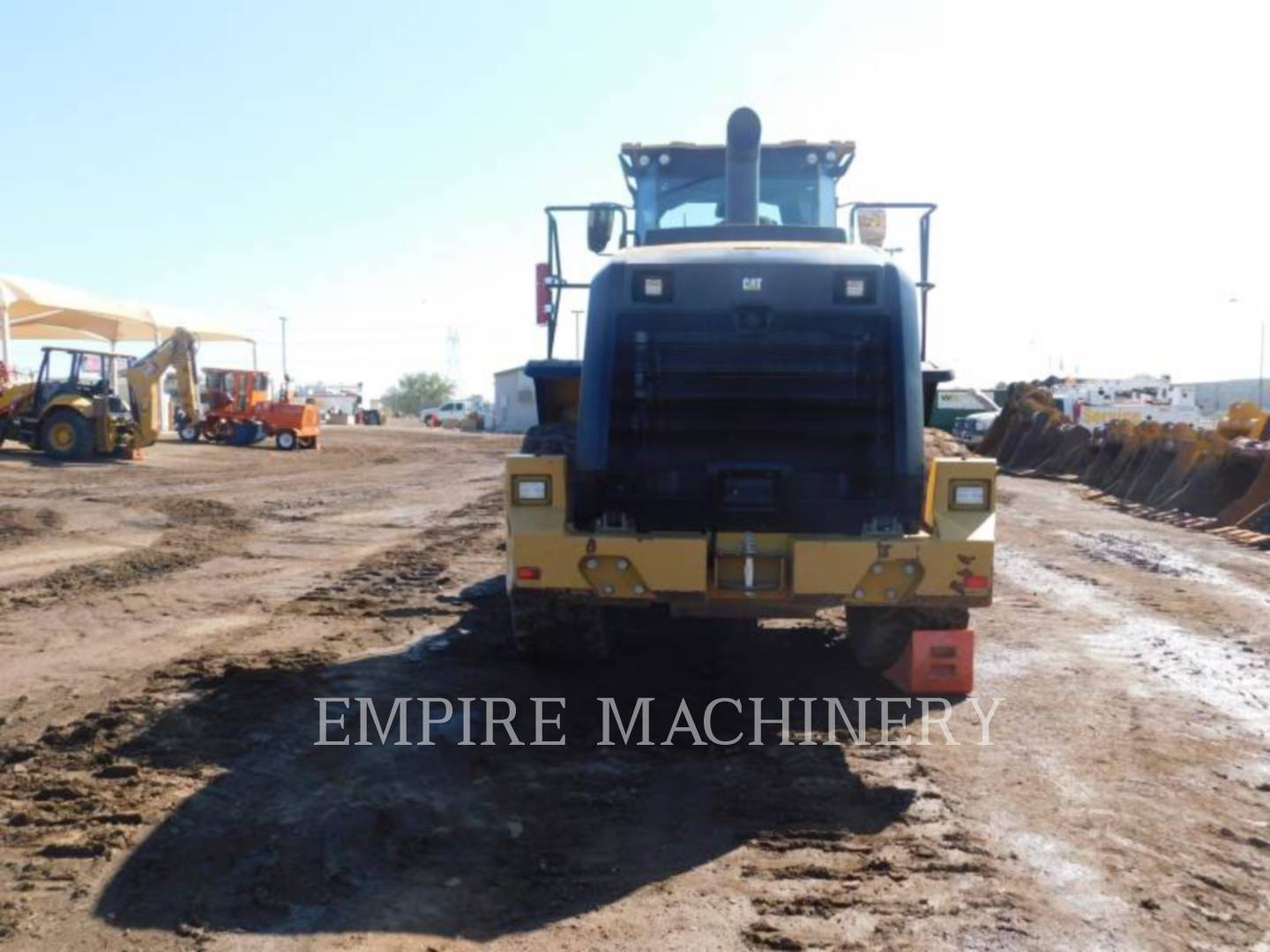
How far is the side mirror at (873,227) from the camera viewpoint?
7.36 meters

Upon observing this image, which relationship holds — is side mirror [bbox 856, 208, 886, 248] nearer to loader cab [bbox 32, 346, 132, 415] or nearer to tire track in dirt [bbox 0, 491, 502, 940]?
tire track in dirt [bbox 0, 491, 502, 940]

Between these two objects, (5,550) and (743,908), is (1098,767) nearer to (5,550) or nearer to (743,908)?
(743,908)

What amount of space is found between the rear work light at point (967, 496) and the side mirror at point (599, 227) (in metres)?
2.97

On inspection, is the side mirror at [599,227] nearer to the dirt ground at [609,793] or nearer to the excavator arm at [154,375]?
the dirt ground at [609,793]

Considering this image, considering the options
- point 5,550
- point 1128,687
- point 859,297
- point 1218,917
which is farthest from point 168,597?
point 1218,917

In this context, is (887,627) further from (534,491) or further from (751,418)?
(534,491)

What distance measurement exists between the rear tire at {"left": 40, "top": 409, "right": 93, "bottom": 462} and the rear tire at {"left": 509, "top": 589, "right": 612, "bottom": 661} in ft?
80.0

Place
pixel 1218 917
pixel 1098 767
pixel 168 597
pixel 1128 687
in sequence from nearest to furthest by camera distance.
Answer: pixel 1218 917 → pixel 1098 767 → pixel 1128 687 → pixel 168 597

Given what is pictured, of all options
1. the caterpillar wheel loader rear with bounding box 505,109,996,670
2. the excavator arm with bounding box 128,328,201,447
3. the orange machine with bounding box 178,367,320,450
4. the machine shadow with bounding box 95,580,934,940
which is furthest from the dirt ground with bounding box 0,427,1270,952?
the orange machine with bounding box 178,367,320,450

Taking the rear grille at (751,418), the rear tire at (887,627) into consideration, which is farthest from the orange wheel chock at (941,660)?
the rear grille at (751,418)

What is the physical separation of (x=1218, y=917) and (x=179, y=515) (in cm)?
1543

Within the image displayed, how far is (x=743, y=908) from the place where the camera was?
4.08m

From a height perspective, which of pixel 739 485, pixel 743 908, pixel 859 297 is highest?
pixel 859 297

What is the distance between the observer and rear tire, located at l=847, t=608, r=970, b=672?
6465 millimetres
